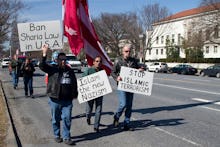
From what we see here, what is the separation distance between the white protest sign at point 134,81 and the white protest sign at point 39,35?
8.94 feet

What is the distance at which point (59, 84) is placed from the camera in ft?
23.9

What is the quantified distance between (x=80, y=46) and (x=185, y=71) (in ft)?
133

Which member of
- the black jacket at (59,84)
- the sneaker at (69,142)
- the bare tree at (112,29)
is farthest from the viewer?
the bare tree at (112,29)

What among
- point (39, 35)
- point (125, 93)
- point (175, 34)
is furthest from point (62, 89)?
point (175, 34)

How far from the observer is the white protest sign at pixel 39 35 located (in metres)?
10.6

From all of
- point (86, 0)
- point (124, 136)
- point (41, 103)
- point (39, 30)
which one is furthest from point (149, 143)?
point (41, 103)

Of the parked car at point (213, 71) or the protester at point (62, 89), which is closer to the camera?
the protester at point (62, 89)

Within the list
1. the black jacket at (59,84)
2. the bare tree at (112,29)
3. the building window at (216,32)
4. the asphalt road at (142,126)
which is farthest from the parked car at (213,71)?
the bare tree at (112,29)

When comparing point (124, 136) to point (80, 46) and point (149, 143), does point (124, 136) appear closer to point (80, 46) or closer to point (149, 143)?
point (149, 143)

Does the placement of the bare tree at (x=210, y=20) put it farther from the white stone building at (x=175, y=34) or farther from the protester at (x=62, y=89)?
the protester at (x=62, y=89)

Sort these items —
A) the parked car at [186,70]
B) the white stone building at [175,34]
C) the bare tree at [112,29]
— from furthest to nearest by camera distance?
1. the bare tree at [112,29]
2. the white stone building at [175,34]
3. the parked car at [186,70]

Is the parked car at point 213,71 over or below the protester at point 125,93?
below

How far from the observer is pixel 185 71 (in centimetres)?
4853

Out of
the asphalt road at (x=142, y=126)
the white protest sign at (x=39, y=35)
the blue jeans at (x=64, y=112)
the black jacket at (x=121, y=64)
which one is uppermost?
the white protest sign at (x=39, y=35)
